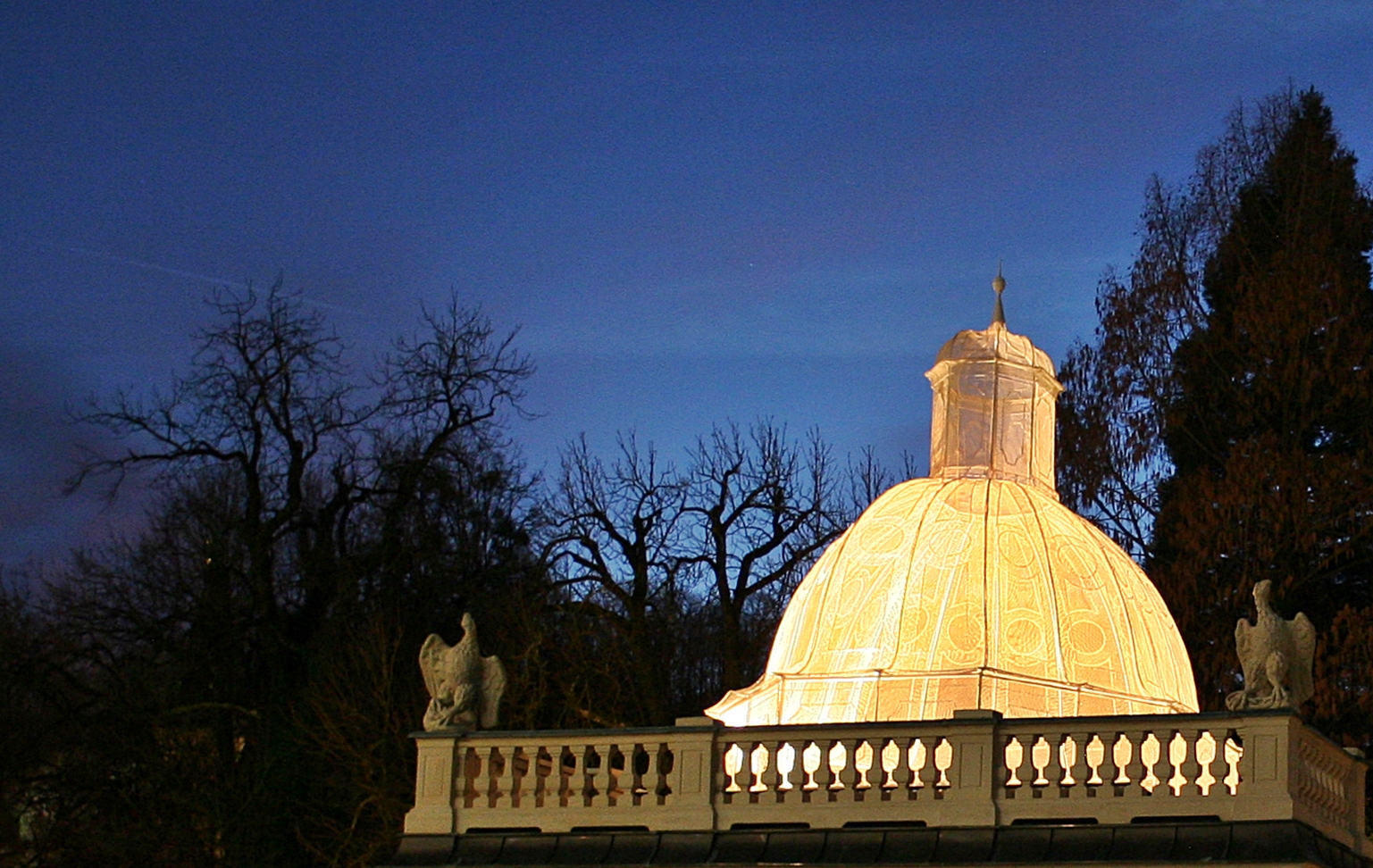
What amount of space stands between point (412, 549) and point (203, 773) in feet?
16.2

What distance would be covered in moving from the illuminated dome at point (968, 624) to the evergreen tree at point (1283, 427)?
35.5 ft

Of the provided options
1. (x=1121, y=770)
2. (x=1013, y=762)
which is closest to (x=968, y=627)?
(x=1013, y=762)

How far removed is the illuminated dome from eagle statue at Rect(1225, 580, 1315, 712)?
2.98m

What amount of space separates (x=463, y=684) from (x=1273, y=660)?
279 inches

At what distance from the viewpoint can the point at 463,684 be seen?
20875mm

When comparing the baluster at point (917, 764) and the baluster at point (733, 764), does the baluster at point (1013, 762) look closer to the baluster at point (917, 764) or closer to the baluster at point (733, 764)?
the baluster at point (917, 764)

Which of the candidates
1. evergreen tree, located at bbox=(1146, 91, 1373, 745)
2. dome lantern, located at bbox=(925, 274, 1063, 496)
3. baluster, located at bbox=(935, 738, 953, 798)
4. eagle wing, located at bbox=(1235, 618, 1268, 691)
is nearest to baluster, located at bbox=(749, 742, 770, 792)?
baluster, located at bbox=(935, 738, 953, 798)

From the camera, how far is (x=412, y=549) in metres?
38.7

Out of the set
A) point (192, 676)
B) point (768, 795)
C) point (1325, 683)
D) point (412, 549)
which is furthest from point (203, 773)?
point (768, 795)

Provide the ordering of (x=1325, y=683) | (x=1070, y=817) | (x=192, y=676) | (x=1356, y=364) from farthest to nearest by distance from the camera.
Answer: (x=192, y=676), (x=1356, y=364), (x=1325, y=683), (x=1070, y=817)

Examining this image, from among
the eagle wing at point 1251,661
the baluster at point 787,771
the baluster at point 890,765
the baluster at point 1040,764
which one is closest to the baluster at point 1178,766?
the eagle wing at point 1251,661

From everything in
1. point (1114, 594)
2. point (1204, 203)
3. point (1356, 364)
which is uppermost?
point (1204, 203)

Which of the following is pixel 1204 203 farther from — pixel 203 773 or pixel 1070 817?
pixel 1070 817

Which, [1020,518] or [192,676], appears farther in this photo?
[192,676]
